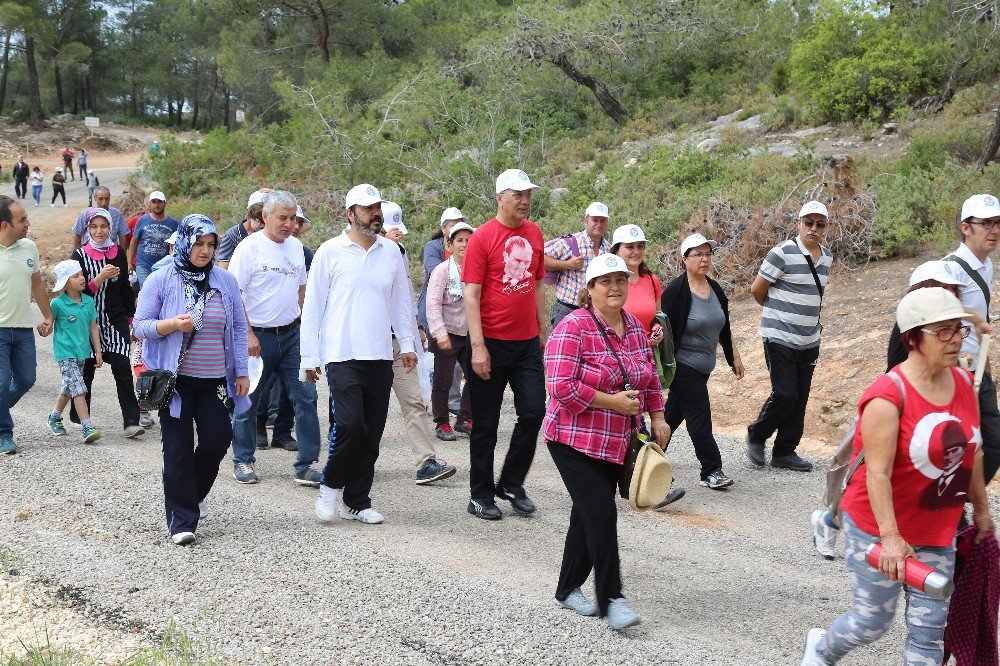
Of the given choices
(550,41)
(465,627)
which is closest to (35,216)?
(550,41)

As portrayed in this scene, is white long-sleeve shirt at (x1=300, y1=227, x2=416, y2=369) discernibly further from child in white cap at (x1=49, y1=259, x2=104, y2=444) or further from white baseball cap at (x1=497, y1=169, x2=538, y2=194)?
child in white cap at (x1=49, y1=259, x2=104, y2=444)

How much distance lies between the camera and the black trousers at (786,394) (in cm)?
805

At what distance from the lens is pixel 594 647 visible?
4766 millimetres

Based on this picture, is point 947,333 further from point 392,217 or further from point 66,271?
point 66,271

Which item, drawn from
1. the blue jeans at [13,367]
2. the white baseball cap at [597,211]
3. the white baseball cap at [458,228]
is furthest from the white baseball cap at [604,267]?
the blue jeans at [13,367]

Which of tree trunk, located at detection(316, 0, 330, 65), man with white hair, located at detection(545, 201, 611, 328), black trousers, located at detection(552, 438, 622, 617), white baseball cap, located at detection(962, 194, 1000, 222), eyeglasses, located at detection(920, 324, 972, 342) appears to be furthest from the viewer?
tree trunk, located at detection(316, 0, 330, 65)

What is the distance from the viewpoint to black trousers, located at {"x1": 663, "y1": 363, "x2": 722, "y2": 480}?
7625mm

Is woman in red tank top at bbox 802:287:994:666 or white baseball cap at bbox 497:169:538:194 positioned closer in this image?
woman in red tank top at bbox 802:287:994:666

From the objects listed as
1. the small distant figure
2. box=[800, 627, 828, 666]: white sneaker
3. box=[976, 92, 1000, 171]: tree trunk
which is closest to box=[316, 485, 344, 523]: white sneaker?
box=[800, 627, 828, 666]: white sneaker

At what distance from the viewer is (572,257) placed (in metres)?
8.18

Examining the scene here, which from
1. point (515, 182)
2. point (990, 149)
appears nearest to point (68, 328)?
point (515, 182)

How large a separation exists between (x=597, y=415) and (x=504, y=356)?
1.82 meters

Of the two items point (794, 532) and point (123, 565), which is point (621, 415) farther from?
point (123, 565)

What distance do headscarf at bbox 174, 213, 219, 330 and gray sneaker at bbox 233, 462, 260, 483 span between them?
70.0 inches
